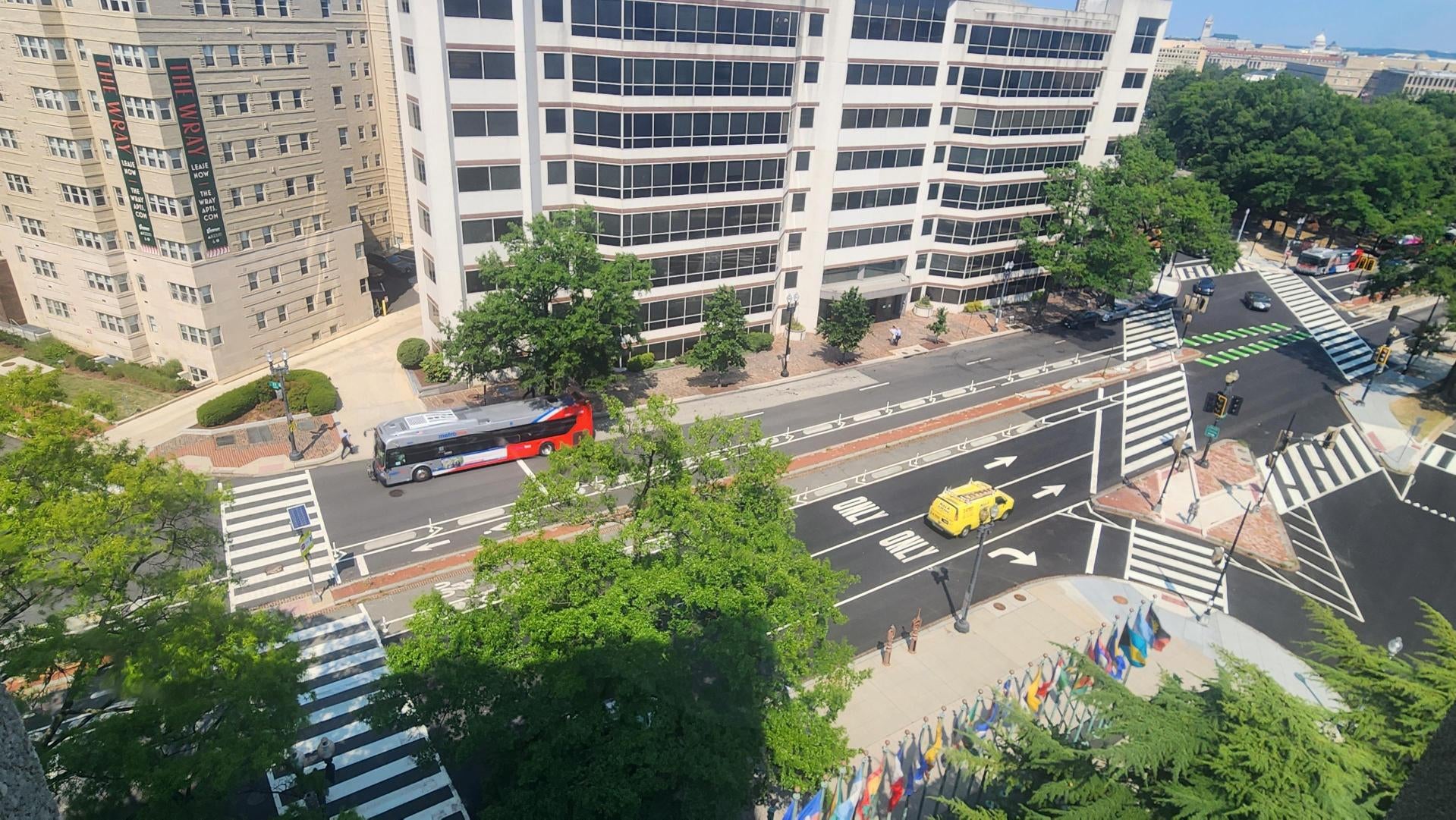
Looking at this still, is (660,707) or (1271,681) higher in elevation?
(1271,681)

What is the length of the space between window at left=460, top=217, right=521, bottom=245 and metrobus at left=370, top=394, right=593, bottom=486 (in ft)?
33.5

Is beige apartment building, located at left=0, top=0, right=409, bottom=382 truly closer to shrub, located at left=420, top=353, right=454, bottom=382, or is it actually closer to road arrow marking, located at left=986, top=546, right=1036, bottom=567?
shrub, located at left=420, top=353, right=454, bottom=382

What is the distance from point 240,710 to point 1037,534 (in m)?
32.4

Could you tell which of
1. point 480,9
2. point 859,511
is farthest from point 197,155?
point 859,511

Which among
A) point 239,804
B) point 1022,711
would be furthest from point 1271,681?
point 239,804

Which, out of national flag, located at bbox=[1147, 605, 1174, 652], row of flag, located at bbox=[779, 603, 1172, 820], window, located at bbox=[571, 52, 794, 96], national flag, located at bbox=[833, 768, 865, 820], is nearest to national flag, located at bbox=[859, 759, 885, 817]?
row of flag, located at bbox=[779, 603, 1172, 820]

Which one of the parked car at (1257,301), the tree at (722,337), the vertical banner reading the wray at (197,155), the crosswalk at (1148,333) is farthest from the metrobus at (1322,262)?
the vertical banner reading the wray at (197,155)

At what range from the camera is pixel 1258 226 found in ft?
299

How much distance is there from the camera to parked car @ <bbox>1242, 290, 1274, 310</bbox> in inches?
2655

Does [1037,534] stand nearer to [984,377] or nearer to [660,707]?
A: [984,377]

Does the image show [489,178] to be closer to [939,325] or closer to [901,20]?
[901,20]

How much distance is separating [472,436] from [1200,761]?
32432 millimetres

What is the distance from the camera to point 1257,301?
67.6m

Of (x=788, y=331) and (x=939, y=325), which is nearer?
(x=788, y=331)
